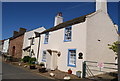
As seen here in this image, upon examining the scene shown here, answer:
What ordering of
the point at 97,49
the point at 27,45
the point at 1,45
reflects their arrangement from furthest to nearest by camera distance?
the point at 1,45 < the point at 27,45 < the point at 97,49

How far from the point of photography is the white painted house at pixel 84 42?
10.7m

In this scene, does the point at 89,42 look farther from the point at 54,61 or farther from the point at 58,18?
the point at 58,18

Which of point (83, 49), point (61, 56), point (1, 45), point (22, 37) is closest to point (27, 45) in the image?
point (22, 37)

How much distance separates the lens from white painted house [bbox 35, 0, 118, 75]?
35.0 feet

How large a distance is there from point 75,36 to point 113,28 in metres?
4.97

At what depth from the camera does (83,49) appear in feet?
34.5

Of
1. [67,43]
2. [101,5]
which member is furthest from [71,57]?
[101,5]

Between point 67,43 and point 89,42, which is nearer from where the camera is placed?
point 89,42

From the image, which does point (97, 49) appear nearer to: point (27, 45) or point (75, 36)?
point (75, 36)

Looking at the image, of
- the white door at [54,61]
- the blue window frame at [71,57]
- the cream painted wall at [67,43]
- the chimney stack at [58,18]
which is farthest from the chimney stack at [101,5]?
the chimney stack at [58,18]

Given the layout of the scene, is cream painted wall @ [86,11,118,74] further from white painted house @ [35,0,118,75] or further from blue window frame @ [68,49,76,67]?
blue window frame @ [68,49,76,67]

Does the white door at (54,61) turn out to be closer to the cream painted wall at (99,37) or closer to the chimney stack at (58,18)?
the cream painted wall at (99,37)

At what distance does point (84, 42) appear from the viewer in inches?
414

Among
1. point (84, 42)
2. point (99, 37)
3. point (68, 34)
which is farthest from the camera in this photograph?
point (68, 34)
